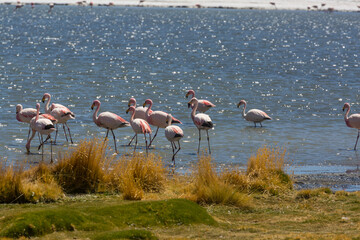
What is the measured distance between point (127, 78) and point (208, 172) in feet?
83.2

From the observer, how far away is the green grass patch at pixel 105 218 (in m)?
8.77

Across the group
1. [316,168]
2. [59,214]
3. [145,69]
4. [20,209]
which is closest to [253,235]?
[59,214]

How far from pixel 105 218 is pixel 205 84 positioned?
2584 centimetres

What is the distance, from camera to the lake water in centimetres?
1952

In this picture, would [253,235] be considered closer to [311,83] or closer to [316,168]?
[316,168]

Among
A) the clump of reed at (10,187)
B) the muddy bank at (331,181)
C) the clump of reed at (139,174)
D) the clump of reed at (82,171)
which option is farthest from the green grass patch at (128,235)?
the muddy bank at (331,181)

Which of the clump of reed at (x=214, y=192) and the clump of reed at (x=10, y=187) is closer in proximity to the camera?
the clump of reed at (x=10, y=187)

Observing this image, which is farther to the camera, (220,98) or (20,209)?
(220,98)

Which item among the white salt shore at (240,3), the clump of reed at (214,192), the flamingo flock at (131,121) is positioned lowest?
the clump of reed at (214,192)

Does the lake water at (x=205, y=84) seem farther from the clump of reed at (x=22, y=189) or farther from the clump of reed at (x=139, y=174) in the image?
the clump of reed at (x=22, y=189)

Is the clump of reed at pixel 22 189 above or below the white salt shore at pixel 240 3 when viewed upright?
below

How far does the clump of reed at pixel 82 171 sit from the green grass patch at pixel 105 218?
206 centimetres

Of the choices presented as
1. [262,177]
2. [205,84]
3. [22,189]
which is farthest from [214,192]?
[205,84]

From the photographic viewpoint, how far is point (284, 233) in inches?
368
